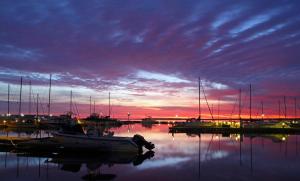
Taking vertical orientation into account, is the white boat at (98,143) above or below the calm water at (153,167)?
above

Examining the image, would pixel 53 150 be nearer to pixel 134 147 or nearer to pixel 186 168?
pixel 134 147

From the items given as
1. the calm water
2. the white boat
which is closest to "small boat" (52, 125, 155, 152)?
the white boat

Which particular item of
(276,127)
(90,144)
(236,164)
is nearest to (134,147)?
(90,144)

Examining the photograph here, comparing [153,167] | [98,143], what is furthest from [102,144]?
[153,167]

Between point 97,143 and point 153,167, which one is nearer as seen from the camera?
point 153,167

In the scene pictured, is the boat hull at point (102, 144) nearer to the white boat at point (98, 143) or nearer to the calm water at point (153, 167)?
the white boat at point (98, 143)

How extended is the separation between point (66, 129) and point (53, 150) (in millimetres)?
2818

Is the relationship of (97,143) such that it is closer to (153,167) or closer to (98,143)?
(98,143)

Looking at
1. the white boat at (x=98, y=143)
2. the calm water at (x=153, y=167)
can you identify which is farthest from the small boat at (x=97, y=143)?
the calm water at (x=153, y=167)

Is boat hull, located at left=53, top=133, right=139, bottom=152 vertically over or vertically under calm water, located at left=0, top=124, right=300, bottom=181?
over

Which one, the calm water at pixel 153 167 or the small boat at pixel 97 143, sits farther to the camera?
the small boat at pixel 97 143

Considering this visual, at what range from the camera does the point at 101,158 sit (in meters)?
32.1

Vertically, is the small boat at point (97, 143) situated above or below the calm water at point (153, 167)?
above

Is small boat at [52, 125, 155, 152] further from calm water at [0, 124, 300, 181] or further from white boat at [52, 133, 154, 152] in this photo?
calm water at [0, 124, 300, 181]
